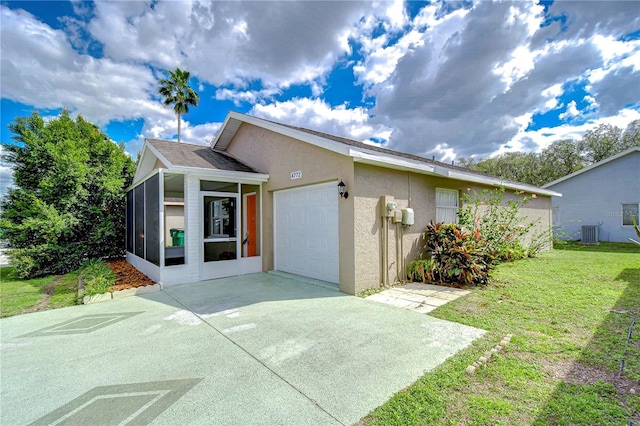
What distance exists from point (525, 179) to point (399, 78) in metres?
24.2

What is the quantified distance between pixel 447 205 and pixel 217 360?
828 centimetres

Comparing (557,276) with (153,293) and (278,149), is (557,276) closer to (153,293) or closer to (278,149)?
(278,149)

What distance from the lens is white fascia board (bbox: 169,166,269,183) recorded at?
7.23 meters

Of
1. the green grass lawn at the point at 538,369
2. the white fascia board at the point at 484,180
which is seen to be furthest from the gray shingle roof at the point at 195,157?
the green grass lawn at the point at 538,369

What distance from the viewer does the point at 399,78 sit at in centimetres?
1470

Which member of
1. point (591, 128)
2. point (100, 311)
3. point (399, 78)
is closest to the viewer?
point (100, 311)

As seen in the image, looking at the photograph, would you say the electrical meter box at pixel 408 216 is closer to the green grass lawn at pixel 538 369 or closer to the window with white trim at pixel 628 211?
the green grass lawn at pixel 538 369

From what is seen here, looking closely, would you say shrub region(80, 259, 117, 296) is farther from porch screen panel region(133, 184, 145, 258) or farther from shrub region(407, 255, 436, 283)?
shrub region(407, 255, 436, 283)

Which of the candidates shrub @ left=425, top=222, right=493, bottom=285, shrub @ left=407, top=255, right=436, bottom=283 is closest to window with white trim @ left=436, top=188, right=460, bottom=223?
shrub @ left=425, top=222, right=493, bottom=285

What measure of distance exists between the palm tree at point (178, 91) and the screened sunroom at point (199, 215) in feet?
52.1

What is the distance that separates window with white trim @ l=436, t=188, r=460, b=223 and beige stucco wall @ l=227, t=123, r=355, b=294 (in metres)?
3.92

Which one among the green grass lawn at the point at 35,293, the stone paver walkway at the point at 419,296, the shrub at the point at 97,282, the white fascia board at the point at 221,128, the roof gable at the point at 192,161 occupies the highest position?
the white fascia board at the point at 221,128

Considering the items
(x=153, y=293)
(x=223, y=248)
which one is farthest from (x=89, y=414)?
(x=223, y=248)

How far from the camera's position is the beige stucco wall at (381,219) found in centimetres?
625
